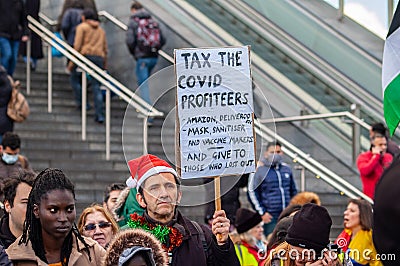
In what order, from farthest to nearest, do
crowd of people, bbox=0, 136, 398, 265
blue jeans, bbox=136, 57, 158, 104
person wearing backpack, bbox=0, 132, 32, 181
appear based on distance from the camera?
blue jeans, bbox=136, 57, 158, 104 < person wearing backpack, bbox=0, 132, 32, 181 < crowd of people, bbox=0, 136, 398, 265

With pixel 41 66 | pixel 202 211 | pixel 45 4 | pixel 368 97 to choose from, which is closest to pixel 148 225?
pixel 202 211

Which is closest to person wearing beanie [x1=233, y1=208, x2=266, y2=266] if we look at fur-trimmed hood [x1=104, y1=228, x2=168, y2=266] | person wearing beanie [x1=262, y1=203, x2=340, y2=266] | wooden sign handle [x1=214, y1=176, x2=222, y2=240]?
person wearing beanie [x1=262, y1=203, x2=340, y2=266]

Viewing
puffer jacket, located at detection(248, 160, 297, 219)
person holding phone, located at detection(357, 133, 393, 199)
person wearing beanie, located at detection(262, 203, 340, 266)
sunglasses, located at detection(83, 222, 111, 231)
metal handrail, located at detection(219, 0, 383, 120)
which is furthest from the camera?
metal handrail, located at detection(219, 0, 383, 120)

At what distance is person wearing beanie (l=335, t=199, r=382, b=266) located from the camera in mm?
9734

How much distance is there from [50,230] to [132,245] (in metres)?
0.49

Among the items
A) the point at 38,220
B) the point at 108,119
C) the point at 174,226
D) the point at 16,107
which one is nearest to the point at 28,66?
the point at 108,119

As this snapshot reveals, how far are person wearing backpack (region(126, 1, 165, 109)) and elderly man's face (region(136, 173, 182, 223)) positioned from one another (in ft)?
30.9

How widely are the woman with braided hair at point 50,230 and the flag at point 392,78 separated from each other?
1.71 meters

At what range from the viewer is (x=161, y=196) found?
6.63 meters

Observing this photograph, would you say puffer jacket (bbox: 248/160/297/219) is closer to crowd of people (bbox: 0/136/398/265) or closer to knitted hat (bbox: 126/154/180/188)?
crowd of people (bbox: 0/136/398/265)

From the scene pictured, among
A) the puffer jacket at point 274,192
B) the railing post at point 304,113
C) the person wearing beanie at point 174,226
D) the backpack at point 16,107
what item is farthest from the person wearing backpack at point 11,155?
the person wearing beanie at point 174,226

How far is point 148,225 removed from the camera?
658cm

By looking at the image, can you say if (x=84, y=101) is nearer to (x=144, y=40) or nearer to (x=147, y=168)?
(x=144, y=40)

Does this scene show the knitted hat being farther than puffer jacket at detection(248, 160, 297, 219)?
No
